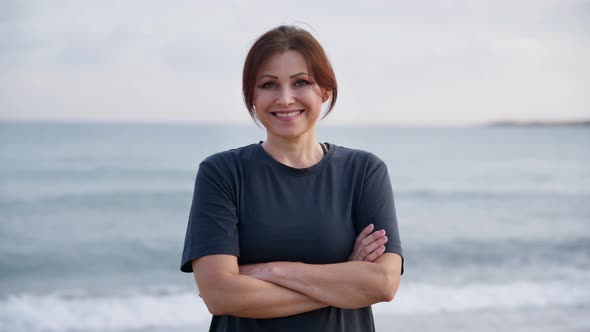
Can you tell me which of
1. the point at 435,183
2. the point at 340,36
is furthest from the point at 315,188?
the point at 340,36

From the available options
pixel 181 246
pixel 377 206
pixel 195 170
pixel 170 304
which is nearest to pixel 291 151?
pixel 377 206

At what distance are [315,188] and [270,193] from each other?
164 mm

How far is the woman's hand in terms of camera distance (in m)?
2.36

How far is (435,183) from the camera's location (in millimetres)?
21828

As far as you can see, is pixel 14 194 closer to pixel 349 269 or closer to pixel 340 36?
pixel 340 36

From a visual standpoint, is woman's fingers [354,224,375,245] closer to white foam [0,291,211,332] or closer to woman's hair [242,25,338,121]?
woman's hair [242,25,338,121]

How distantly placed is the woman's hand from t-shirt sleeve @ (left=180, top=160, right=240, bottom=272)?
42 cm

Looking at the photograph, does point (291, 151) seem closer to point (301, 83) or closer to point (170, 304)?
point (301, 83)

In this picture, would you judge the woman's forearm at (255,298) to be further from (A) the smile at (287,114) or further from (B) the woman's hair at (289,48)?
(B) the woman's hair at (289,48)

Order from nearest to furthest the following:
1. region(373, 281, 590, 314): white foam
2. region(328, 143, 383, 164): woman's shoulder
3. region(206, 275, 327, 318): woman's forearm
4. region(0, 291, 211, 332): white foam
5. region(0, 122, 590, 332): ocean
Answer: region(206, 275, 327, 318): woman's forearm → region(328, 143, 383, 164): woman's shoulder → region(0, 291, 211, 332): white foam → region(0, 122, 590, 332): ocean → region(373, 281, 590, 314): white foam

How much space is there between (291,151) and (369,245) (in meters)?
0.45

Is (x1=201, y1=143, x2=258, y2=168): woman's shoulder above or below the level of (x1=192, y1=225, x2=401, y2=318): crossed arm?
above

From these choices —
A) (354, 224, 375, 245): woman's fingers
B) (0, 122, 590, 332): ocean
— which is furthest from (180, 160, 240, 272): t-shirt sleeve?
(0, 122, 590, 332): ocean

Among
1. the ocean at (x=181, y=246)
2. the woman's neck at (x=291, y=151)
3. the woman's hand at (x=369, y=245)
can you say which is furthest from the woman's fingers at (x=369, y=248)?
the ocean at (x=181, y=246)
